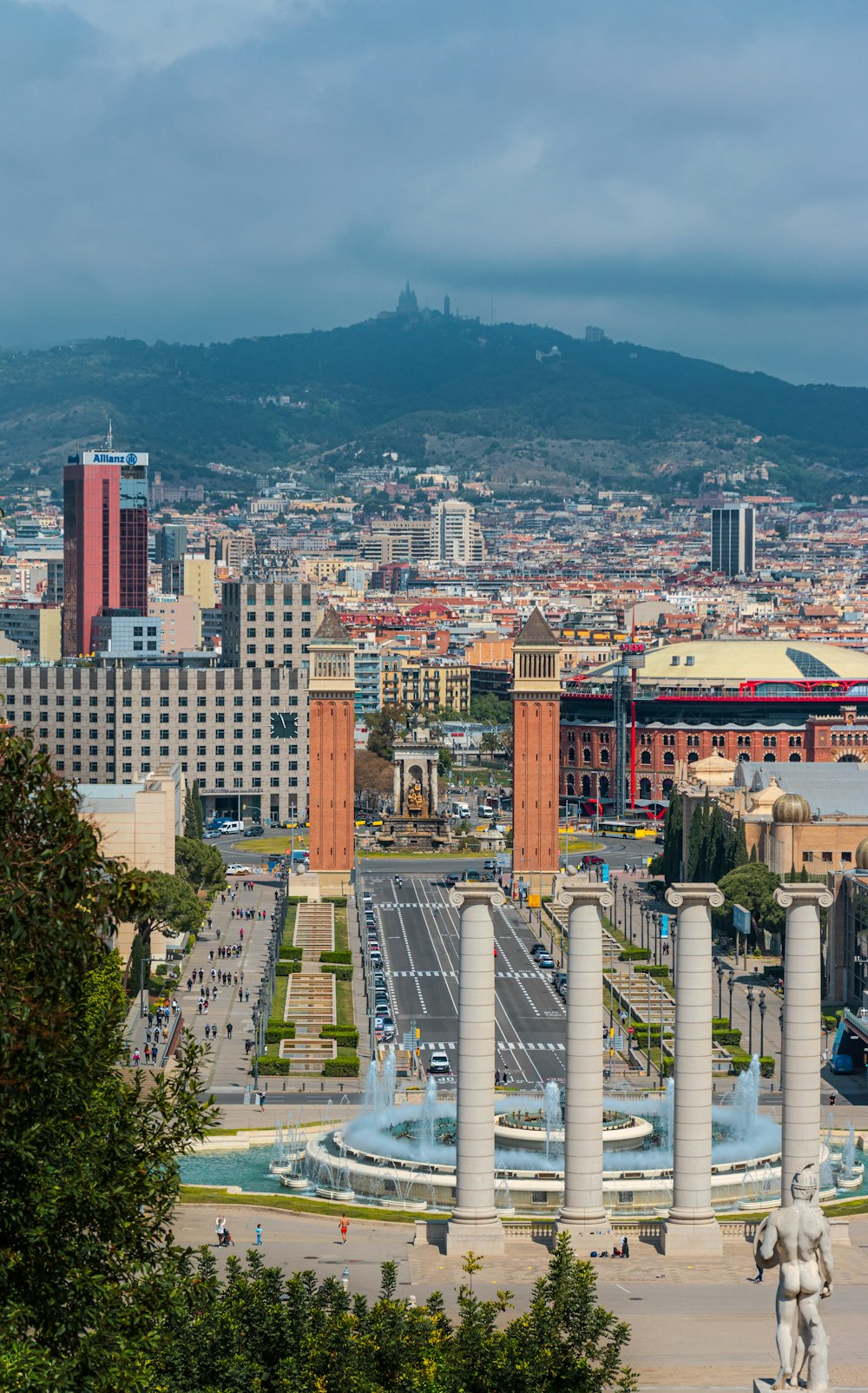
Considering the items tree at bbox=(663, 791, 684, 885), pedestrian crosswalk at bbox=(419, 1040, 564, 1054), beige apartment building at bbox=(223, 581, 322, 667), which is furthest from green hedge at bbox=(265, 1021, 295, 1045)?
beige apartment building at bbox=(223, 581, 322, 667)

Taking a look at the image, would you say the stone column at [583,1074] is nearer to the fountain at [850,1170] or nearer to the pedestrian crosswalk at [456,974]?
→ the fountain at [850,1170]

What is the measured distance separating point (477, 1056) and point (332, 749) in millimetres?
77319

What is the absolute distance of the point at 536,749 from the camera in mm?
128750

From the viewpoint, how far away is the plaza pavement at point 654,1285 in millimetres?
44938

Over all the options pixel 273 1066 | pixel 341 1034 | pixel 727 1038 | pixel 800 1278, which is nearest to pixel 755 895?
pixel 727 1038

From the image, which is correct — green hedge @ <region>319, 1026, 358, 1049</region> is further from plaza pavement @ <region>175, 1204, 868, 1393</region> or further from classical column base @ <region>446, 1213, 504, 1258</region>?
classical column base @ <region>446, 1213, 504, 1258</region>

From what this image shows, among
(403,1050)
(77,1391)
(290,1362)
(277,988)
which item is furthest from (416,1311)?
(277,988)

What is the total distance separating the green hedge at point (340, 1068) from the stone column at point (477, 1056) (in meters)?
27.4

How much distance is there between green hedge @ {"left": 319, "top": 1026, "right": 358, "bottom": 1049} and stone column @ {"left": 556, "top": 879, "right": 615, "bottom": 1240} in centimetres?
3241

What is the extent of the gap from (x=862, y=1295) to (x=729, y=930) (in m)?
57.0

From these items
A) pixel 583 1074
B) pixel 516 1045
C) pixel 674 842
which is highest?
pixel 583 1074

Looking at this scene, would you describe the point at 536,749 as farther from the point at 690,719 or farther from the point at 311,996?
the point at 690,719

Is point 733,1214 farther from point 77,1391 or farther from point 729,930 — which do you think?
point 729,930

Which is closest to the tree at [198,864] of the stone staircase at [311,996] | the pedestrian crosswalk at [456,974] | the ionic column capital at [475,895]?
the stone staircase at [311,996]
